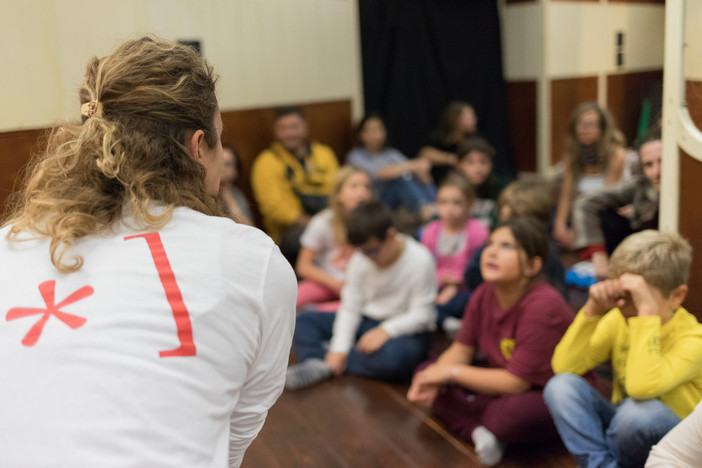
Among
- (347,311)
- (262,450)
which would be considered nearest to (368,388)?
(347,311)

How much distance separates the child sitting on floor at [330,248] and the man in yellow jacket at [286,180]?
834 millimetres

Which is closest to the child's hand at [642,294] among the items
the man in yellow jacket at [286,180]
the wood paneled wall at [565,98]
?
the man in yellow jacket at [286,180]

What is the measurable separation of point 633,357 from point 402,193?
2.95m

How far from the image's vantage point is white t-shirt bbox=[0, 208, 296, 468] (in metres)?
0.85

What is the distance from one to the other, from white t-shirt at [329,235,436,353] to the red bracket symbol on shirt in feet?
5.71

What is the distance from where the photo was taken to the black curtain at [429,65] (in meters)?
4.94

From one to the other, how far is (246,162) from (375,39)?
54.3 inches

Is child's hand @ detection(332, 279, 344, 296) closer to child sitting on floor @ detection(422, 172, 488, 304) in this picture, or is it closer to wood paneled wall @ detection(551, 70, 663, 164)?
child sitting on floor @ detection(422, 172, 488, 304)

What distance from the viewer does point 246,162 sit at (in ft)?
14.4

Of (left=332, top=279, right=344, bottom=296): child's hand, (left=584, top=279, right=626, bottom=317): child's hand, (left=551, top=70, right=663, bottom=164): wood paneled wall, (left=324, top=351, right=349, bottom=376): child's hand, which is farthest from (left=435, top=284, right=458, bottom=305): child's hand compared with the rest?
(left=551, top=70, right=663, bottom=164): wood paneled wall

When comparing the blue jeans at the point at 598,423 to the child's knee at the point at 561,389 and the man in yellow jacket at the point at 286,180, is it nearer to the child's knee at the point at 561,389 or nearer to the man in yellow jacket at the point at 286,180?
the child's knee at the point at 561,389

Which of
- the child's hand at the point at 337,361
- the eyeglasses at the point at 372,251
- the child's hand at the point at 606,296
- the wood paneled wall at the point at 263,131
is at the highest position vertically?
the wood paneled wall at the point at 263,131

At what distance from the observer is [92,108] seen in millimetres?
1043

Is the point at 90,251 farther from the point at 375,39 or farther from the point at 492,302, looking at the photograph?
the point at 375,39
